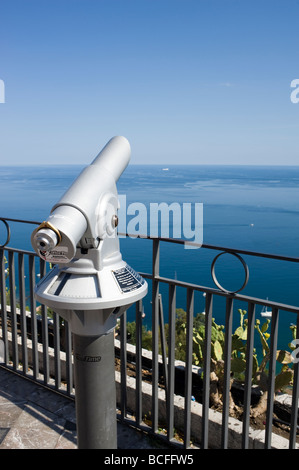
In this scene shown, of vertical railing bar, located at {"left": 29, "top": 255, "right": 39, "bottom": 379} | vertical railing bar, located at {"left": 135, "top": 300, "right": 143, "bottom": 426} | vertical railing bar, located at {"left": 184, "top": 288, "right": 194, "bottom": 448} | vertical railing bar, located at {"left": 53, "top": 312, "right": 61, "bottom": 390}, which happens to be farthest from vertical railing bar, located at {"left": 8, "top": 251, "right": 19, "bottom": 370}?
vertical railing bar, located at {"left": 184, "top": 288, "right": 194, "bottom": 448}

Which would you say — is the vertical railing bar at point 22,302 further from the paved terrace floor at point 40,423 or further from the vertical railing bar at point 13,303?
the paved terrace floor at point 40,423

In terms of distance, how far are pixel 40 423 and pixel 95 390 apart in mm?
1238

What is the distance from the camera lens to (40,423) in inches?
109

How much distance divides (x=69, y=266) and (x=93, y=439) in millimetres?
798

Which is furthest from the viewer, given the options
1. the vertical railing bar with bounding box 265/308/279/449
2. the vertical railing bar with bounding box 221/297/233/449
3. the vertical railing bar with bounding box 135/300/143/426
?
the vertical railing bar with bounding box 135/300/143/426

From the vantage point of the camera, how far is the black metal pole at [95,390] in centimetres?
174

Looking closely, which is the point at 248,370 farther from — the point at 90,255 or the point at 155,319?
the point at 90,255

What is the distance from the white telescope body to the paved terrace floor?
1285 mm

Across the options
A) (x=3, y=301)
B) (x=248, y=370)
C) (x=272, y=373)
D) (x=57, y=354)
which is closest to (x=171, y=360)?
(x=248, y=370)

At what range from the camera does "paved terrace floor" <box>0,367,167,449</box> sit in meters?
2.60

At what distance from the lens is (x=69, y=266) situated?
5.39 ft

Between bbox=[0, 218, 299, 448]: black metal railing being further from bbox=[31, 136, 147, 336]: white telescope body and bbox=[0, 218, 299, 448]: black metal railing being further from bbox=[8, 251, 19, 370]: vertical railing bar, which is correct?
bbox=[31, 136, 147, 336]: white telescope body
